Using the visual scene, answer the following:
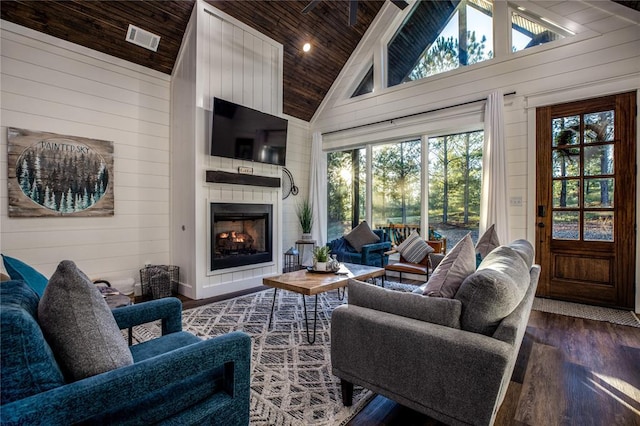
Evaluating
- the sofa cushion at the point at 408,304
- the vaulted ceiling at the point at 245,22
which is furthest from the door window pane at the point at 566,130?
the sofa cushion at the point at 408,304

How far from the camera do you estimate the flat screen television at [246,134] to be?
4.02 metres

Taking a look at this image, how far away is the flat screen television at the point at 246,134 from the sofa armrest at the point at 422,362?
3091mm

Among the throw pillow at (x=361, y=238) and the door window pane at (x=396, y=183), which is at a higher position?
the door window pane at (x=396, y=183)

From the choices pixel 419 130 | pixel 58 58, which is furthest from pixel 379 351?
pixel 58 58

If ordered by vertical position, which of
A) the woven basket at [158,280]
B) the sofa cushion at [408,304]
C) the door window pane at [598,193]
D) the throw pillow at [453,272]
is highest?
the door window pane at [598,193]

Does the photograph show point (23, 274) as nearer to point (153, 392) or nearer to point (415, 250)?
point (153, 392)

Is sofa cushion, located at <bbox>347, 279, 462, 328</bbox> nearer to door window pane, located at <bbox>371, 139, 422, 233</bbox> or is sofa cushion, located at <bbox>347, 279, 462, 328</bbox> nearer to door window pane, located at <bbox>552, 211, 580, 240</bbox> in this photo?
door window pane, located at <bbox>552, 211, 580, 240</bbox>

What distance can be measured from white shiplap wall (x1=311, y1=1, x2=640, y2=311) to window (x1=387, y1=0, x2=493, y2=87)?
0.69ft

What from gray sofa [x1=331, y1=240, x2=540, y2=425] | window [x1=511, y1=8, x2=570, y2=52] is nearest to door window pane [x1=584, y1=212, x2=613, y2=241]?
window [x1=511, y1=8, x2=570, y2=52]

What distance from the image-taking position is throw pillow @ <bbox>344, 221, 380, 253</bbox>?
4875 millimetres

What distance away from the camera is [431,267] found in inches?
148

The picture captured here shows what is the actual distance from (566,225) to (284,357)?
3.71 m

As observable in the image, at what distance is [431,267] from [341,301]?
1.16 meters

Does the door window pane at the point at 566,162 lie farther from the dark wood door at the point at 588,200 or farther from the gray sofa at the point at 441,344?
the gray sofa at the point at 441,344
